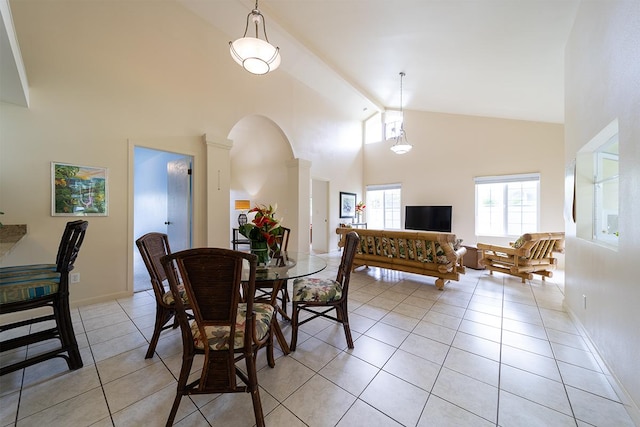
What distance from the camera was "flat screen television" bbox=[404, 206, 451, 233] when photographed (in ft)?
19.3

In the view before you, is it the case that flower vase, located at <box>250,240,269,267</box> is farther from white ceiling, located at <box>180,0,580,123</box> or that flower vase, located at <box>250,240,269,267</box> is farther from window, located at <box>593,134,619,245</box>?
white ceiling, located at <box>180,0,580,123</box>

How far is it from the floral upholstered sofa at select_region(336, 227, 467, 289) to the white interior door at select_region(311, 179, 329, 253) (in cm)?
223

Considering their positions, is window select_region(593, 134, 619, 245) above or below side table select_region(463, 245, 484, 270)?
above

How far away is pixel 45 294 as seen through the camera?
5.17 feet

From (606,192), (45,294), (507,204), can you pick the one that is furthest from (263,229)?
(507,204)

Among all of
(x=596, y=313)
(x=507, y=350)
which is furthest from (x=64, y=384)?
(x=596, y=313)

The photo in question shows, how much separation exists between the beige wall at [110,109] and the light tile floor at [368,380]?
92cm

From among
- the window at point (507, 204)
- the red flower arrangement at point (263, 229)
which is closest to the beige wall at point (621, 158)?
the red flower arrangement at point (263, 229)

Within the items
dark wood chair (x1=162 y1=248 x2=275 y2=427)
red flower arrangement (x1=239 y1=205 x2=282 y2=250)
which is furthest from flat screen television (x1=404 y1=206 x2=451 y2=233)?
dark wood chair (x1=162 y1=248 x2=275 y2=427)

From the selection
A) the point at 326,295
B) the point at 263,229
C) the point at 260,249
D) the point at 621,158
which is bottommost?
the point at 326,295

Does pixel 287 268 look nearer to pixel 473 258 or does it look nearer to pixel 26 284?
pixel 26 284

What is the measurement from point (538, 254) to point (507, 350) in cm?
266

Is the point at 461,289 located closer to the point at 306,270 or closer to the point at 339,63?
the point at 306,270

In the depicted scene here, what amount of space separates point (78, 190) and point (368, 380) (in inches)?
143
